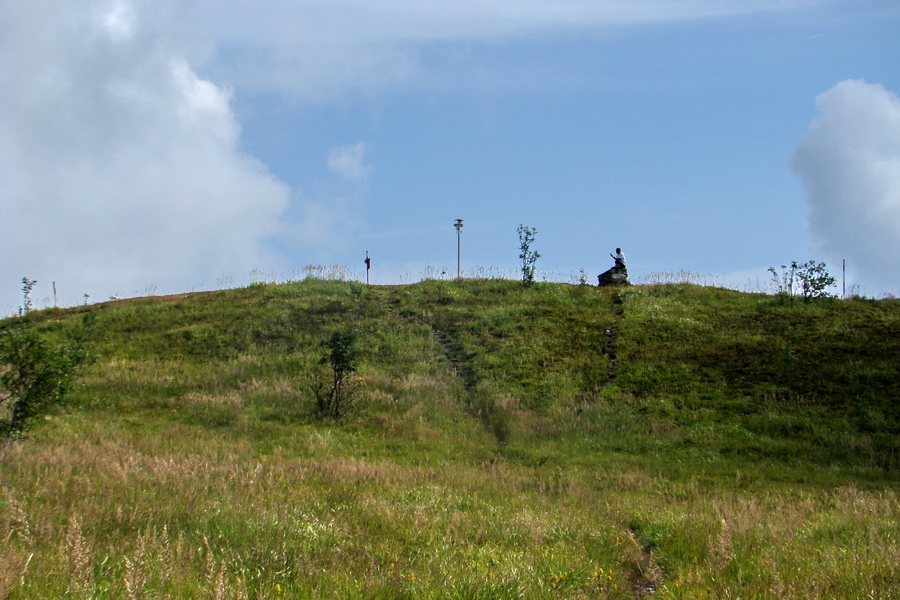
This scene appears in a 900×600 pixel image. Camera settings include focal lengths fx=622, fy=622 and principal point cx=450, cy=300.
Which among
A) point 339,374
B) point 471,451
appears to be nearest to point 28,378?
point 339,374

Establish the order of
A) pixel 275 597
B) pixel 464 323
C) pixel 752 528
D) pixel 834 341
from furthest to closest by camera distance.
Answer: pixel 464 323 < pixel 834 341 < pixel 752 528 < pixel 275 597

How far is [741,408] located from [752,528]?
13478 mm

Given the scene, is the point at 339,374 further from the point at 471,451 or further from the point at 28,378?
the point at 28,378

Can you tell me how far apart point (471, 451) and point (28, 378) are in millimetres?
10858

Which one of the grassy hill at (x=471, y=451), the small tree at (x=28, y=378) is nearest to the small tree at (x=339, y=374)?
the grassy hill at (x=471, y=451)

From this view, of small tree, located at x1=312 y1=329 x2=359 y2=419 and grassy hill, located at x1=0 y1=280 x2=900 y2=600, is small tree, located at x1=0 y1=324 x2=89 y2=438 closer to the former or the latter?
grassy hill, located at x1=0 y1=280 x2=900 y2=600

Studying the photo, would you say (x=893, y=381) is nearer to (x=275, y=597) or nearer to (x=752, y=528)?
(x=752, y=528)

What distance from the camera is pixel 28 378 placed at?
45.6ft

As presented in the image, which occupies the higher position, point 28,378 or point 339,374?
point 28,378

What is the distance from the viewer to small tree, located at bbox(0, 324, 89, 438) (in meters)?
13.6

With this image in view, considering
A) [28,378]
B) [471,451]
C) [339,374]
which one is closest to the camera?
[28,378]

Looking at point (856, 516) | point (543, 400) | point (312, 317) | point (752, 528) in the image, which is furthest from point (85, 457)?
point (312, 317)

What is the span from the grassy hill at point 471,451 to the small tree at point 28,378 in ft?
2.27

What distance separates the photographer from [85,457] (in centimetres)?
1006
